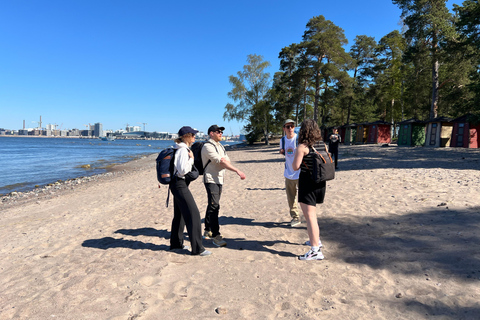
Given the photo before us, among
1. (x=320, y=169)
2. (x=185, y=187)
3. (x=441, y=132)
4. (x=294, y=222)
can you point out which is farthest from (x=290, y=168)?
(x=441, y=132)

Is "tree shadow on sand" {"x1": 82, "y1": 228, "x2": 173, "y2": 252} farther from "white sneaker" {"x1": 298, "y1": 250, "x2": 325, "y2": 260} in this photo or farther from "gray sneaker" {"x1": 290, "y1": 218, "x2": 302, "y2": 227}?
"gray sneaker" {"x1": 290, "y1": 218, "x2": 302, "y2": 227}

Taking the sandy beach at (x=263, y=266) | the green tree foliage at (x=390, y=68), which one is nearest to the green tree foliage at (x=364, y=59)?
the green tree foliage at (x=390, y=68)

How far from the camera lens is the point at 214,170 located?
4.41 metres

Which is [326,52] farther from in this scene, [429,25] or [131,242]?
[131,242]

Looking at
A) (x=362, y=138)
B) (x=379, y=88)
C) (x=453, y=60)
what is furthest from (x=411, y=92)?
(x=453, y=60)

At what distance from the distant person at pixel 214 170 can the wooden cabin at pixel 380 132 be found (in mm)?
29081

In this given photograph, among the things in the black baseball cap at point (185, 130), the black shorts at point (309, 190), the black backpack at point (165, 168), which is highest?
the black baseball cap at point (185, 130)

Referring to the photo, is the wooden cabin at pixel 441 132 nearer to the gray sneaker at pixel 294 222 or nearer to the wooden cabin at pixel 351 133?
the wooden cabin at pixel 351 133

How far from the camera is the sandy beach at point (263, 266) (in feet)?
9.52

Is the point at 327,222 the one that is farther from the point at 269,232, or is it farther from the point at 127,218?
the point at 127,218

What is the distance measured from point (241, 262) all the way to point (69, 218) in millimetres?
5591

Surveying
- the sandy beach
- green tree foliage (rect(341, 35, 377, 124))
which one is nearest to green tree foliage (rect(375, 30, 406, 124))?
green tree foliage (rect(341, 35, 377, 124))

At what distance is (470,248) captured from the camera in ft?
12.5

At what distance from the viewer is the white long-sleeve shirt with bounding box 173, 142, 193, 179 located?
3.86m
